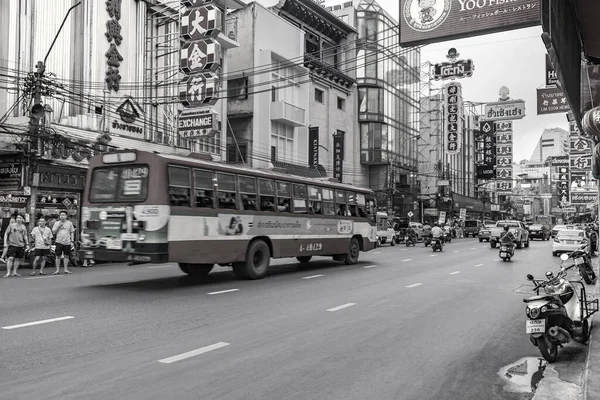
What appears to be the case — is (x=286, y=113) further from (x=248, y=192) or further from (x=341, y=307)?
(x=341, y=307)

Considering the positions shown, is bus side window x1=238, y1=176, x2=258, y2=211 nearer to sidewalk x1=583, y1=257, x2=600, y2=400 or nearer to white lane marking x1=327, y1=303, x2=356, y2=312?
white lane marking x1=327, y1=303, x2=356, y2=312

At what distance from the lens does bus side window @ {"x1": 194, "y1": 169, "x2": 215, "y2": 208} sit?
40.9 ft

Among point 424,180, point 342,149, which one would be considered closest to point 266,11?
point 342,149

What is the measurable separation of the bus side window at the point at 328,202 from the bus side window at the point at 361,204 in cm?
196

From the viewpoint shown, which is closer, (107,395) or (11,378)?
(107,395)

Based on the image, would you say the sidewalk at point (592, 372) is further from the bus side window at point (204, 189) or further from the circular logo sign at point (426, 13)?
the bus side window at point (204, 189)

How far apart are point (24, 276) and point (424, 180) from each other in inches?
2264

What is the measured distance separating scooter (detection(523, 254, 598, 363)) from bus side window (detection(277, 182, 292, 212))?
29.5ft

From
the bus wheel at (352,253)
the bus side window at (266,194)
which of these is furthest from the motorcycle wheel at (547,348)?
the bus wheel at (352,253)

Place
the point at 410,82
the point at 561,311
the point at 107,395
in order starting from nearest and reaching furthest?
the point at 107,395
the point at 561,311
the point at 410,82

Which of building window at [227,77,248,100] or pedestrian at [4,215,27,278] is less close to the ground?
building window at [227,77,248,100]

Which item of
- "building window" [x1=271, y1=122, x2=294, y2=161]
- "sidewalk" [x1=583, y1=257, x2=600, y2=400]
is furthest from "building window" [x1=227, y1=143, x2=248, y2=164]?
"sidewalk" [x1=583, y1=257, x2=600, y2=400]

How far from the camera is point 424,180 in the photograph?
6706 centimetres

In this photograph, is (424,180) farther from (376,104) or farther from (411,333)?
(411,333)
